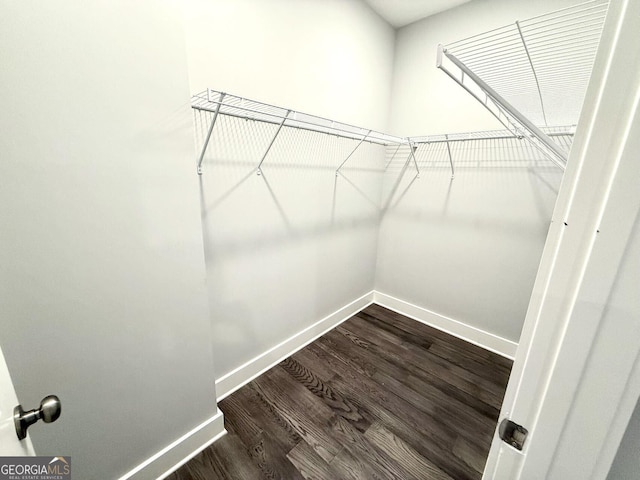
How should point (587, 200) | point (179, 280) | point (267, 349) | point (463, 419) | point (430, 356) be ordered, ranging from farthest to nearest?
1. point (430, 356)
2. point (267, 349)
3. point (463, 419)
4. point (179, 280)
5. point (587, 200)

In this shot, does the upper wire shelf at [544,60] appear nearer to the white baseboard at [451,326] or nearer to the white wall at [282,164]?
the white wall at [282,164]

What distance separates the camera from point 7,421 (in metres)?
0.46

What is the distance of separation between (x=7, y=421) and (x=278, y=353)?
1.53 meters

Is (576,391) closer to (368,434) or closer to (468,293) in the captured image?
(368,434)

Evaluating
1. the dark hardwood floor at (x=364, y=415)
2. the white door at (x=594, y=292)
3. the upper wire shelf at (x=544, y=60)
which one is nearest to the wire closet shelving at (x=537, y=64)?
the upper wire shelf at (x=544, y=60)

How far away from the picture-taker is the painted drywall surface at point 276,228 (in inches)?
53.5

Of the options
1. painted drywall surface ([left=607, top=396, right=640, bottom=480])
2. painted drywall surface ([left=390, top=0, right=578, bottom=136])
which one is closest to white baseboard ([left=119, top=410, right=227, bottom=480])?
painted drywall surface ([left=607, top=396, right=640, bottom=480])

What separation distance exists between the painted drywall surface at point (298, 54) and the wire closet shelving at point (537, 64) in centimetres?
83

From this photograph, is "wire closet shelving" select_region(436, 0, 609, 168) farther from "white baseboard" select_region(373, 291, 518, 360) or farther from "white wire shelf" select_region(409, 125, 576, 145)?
"white baseboard" select_region(373, 291, 518, 360)

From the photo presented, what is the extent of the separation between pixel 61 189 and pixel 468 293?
2.59 metres

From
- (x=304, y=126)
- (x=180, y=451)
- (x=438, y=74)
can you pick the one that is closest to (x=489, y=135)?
(x=438, y=74)

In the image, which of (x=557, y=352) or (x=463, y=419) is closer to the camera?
(x=557, y=352)

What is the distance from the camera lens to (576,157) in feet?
1.19

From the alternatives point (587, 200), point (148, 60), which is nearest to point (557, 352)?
point (587, 200)
